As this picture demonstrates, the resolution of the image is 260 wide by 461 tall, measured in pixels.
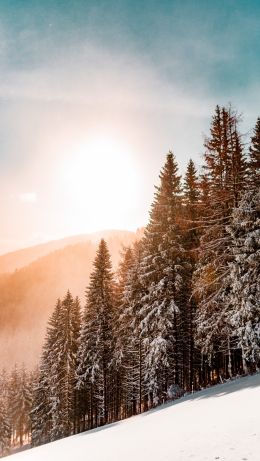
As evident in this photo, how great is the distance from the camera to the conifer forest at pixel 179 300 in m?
21.6

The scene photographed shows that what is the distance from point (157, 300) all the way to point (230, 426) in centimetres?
1677

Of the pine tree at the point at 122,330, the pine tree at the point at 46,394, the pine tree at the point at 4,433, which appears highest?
Answer: the pine tree at the point at 122,330

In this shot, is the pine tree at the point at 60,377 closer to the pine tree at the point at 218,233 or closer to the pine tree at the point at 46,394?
the pine tree at the point at 46,394

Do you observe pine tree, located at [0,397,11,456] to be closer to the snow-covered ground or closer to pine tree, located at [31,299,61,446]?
pine tree, located at [31,299,61,446]

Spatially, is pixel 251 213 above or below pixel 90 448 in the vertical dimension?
above

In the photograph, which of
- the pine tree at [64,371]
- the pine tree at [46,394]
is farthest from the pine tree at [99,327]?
the pine tree at [46,394]

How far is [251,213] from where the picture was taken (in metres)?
21.4

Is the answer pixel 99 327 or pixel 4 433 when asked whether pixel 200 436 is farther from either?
pixel 4 433

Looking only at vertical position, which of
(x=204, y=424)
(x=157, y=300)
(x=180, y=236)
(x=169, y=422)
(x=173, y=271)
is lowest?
(x=169, y=422)

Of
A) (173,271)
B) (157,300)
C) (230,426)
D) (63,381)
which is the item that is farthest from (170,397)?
(63,381)

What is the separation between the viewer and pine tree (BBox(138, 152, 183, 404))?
26359 mm

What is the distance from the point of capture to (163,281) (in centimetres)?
2736

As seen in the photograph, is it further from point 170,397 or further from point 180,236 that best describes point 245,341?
point 180,236

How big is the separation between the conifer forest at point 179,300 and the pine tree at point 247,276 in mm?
55
